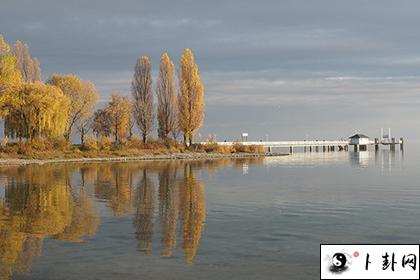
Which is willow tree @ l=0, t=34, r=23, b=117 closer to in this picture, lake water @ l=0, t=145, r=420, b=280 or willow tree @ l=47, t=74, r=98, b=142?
willow tree @ l=47, t=74, r=98, b=142

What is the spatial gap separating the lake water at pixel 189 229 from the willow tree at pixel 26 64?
42.5m

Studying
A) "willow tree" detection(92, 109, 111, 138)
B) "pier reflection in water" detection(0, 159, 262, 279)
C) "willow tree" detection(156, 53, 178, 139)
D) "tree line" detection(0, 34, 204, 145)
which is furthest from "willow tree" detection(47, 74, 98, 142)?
"pier reflection in water" detection(0, 159, 262, 279)

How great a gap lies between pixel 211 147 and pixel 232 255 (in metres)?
65.9

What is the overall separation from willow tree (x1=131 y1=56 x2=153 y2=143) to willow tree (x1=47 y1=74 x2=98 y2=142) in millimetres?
5361

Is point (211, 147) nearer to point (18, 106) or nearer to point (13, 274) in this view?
point (18, 106)

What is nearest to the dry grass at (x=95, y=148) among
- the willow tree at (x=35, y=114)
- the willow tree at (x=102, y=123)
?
the willow tree at (x=35, y=114)

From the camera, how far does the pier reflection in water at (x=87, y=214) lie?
11.0m

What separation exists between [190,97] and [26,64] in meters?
21.0

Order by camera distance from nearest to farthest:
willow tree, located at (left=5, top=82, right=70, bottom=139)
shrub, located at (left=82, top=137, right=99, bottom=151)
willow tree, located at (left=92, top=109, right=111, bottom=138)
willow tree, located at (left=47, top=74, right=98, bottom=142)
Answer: willow tree, located at (left=5, top=82, right=70, bottom=139) → shrub, located at (left=82, top=137, right=99, bottom=151) → willow tree, located at (left=47, top=74, right=98, bottom=142) → willow tree, located at (left=92, top=109, right=111, bottom=138)

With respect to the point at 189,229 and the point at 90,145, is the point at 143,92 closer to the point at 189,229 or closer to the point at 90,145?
the point at 90,145

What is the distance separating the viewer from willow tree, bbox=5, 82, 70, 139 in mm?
51125

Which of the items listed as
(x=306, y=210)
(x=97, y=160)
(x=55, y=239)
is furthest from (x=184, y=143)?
(x=55, y=239)

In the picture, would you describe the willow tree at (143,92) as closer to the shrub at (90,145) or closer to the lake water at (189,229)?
the shrub at (90,145)

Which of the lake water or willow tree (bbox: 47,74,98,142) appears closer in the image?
the lake water
